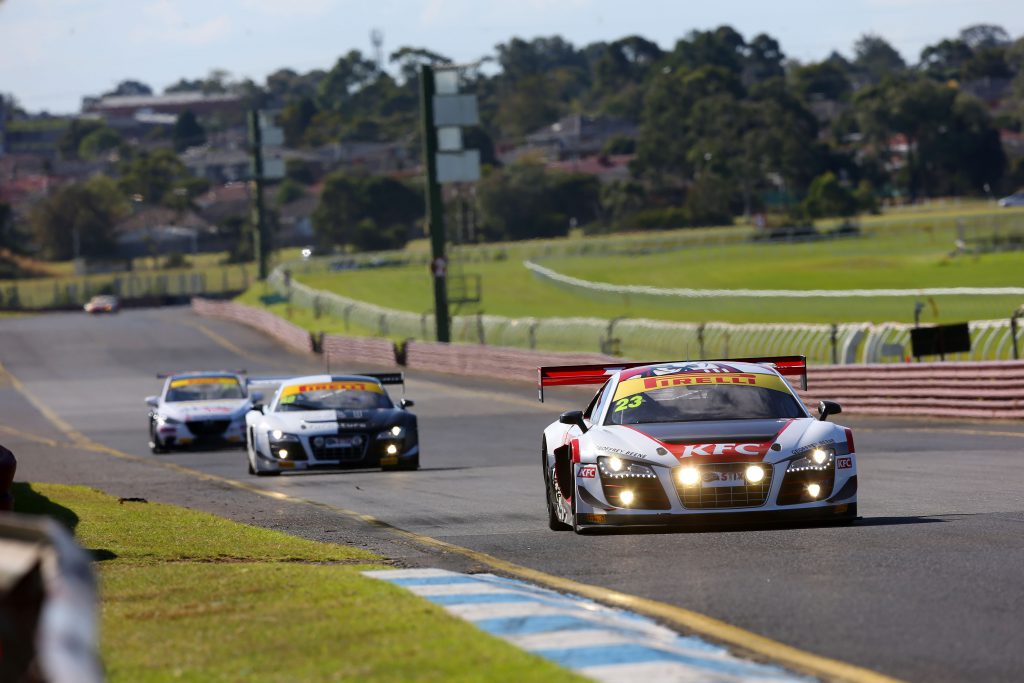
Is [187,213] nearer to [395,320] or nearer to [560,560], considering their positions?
[395,320]

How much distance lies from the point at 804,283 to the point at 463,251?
49.6 meters

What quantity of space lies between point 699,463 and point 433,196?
140 feet

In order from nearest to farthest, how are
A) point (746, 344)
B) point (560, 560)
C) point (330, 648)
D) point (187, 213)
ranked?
point (330, 648) → point (560, 560) → point (746, 344) → point (187, 213)

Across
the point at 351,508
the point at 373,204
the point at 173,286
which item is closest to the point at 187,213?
the point at 373,204

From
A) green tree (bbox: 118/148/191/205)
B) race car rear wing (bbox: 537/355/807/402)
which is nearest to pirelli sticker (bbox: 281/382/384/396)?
race car rear wing (bbox: 537/355/807/402)

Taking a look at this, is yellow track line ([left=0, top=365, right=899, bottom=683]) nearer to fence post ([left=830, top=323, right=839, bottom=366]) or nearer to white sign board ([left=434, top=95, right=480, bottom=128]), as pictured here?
fence post ([left=830, top=323, right=839, bottom=366])

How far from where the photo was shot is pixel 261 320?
3051 inches

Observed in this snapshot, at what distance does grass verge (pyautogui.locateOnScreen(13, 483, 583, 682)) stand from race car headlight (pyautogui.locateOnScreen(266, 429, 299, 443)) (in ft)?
29.5

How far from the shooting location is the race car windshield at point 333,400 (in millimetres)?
22141

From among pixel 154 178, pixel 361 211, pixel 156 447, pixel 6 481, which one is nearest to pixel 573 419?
pixel 6 481

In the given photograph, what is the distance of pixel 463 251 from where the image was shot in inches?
4734

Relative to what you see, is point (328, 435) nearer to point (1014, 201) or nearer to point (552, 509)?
point (552, 509)

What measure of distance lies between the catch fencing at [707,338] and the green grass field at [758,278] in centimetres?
730

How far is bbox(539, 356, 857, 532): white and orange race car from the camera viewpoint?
468 inches
